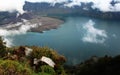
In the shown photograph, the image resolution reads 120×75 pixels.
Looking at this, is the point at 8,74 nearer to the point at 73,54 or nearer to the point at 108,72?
the point at 108,72

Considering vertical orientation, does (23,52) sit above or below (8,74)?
below

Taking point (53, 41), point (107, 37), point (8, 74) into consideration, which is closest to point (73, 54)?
point (53, 41)

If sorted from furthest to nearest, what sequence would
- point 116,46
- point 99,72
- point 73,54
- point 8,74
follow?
point 116,46 → point 73,54 → point 99,72 → point 8,74

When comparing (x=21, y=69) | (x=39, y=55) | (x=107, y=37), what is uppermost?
(x=21, y=69)

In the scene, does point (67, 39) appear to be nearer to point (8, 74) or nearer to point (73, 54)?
point (73, 54)

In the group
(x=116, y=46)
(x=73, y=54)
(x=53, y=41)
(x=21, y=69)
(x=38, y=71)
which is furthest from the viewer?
(x=53, y=41)

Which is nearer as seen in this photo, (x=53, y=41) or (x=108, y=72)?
(x=108, y=72)
